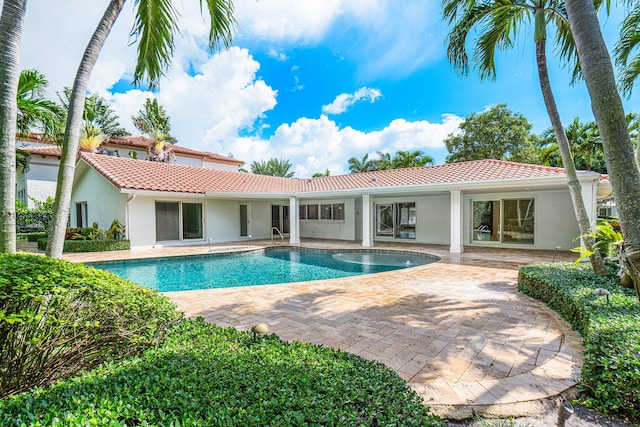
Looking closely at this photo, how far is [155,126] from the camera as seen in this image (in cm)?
3142

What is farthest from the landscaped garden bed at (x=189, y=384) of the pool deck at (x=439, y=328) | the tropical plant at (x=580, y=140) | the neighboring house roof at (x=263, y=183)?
the tropical plant at (x=580, y=140)

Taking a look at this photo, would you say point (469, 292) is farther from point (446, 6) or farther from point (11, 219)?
point (11, 219)

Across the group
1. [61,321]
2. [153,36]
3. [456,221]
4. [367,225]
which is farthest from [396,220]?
[61,321]

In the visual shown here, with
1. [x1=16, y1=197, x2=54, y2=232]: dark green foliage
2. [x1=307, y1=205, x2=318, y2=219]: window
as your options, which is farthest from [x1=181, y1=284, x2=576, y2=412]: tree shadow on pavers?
[x1=16, y1=197, x2=54, y2=232]: dark green foliage

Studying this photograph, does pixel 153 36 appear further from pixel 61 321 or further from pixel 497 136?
pixel 497 136

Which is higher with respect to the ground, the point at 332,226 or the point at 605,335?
the point at 332,226

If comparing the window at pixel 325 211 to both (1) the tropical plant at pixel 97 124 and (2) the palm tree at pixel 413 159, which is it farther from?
(1) the tropical plant at pixel 97 124

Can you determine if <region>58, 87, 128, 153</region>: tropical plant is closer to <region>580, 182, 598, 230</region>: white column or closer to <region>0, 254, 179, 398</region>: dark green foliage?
<region>0, 254, 179, 398</region>: dark green foliage

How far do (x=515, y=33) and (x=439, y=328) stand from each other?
7.87 metres

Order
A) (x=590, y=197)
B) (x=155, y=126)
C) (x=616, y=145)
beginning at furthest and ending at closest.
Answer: (x=155, y=126) → (x=590, y=197) → (x=616, y=145)

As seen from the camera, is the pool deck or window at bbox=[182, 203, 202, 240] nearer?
the pool deck

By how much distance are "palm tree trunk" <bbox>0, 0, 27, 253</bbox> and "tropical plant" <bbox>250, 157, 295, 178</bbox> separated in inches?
1797

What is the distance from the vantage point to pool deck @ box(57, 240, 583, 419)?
3.24 meters

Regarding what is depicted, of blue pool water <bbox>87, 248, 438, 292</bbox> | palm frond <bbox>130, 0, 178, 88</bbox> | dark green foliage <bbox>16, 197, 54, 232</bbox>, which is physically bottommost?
blue pool water <bbox>87, 248, 438, 292</bbox>
